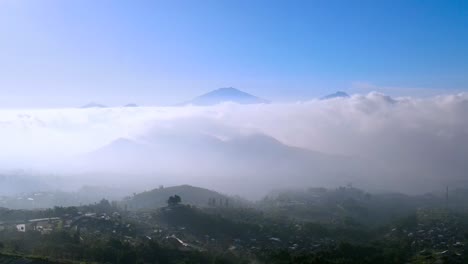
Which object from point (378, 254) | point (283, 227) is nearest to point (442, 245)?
point (378, 254)

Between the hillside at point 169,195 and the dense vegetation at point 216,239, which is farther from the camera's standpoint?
the hillside at point 169,195

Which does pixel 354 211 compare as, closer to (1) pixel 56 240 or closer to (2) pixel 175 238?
(2) pixel 175 238

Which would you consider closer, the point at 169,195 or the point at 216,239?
the point at 216,239

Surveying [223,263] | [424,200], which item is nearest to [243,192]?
[424,200]

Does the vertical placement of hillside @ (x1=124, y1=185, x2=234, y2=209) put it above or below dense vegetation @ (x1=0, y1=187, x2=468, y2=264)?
above

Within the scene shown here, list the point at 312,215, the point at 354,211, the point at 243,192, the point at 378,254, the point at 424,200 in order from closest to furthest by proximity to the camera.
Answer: the point at 378,254
the point at 312,215
the point at 354,211
the point at 424,200
the point at 243,192

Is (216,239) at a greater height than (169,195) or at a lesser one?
lesser

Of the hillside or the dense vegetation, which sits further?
the hillside

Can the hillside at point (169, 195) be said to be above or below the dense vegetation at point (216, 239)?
above

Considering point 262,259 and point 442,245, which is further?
point 442,245

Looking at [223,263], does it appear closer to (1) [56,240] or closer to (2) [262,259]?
(2) [262,259]

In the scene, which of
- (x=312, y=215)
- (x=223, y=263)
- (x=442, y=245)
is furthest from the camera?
(x=312, y=215)
